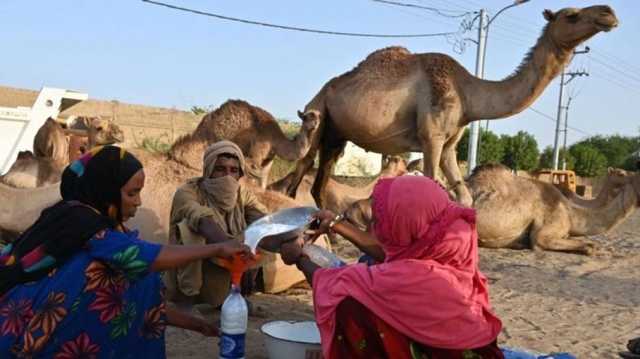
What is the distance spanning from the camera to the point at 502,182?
9625 mm

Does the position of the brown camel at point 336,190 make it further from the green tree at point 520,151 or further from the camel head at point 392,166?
the green tree at point 520,151

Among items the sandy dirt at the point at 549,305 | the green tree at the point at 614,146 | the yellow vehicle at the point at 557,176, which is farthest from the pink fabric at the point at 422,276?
the green tree at the point at 614,146

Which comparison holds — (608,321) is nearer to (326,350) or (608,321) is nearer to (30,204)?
(326,350)

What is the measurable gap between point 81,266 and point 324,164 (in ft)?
21.6

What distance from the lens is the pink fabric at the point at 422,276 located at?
1.95 metres


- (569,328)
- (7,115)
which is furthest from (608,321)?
(7,115)

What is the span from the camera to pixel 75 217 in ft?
7.64

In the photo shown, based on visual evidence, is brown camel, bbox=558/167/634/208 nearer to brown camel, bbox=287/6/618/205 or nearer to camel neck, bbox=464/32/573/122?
brown camel, bbox=287/6/618/205

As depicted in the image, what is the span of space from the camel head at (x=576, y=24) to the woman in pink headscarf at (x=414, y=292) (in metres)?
5.78

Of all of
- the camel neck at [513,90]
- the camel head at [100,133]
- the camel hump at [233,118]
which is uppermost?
the camel neck at [513,90]

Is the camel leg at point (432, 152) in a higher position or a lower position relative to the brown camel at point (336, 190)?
higher

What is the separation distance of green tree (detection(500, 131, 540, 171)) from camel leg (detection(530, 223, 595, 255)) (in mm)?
35231

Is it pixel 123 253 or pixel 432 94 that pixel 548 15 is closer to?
pixel 432 94

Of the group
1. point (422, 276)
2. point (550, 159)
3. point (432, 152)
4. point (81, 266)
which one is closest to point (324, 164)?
point (432, 152)
